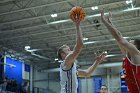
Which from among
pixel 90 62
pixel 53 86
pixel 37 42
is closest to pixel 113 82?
pixel 90 62

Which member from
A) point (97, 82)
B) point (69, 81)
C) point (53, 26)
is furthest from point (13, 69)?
point (69, 81)

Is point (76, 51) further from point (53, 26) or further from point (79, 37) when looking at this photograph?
point (53, 26)

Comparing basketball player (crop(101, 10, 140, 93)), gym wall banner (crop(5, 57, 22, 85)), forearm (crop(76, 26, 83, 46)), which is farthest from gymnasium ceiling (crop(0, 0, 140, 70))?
basketball player (crop(101, 10, 140, 93))

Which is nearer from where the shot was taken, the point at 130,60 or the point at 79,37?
the point at 130,60

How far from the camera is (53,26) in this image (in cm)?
2006

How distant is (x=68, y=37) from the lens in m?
22.9

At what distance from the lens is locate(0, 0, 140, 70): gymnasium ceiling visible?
53.8 ft

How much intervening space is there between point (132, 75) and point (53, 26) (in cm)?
1623

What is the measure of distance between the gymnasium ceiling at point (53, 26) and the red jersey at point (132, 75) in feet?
37.5

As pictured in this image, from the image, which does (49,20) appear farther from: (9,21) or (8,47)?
(8,47)

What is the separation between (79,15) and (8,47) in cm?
2104

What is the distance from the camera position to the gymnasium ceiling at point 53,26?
16406mm

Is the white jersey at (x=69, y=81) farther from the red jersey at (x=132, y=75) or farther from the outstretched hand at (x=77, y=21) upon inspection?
the red jersey at (x=132, y=75)

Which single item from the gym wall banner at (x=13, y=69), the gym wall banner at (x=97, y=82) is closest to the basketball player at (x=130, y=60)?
the gym wall banner at (x=13, y=69)
